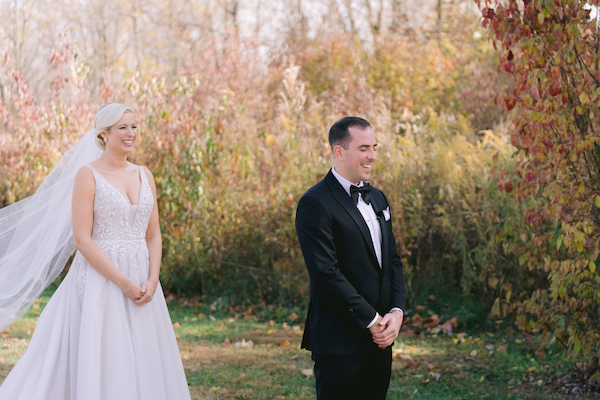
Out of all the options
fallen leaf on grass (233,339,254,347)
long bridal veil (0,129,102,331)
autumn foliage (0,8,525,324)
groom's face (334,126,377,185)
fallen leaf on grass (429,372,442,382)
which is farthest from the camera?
autumn foliage (0,8,525,324)

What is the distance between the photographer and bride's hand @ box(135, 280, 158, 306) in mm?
3689

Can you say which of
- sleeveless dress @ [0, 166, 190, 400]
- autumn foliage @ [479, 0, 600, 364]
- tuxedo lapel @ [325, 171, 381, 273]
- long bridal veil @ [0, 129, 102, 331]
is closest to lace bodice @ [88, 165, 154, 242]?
sleeveless dress @ [0, 166, 190, 400]

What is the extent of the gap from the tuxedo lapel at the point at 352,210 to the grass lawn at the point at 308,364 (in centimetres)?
232

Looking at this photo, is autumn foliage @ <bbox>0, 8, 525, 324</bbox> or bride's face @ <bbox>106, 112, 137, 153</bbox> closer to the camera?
bride's face @ <bbox>106, 112, 137, 153</bbox>

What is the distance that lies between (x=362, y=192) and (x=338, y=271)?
0.51 m

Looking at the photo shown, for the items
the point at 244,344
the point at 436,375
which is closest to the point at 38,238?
the point at 244,344

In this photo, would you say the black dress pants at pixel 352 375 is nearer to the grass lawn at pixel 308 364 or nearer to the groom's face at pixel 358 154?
the groom's face at pixel 358 154

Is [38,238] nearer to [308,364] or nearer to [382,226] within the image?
[382,226]

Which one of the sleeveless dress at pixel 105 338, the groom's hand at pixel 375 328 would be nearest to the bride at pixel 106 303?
the sleeveless dress at pixel 105 338

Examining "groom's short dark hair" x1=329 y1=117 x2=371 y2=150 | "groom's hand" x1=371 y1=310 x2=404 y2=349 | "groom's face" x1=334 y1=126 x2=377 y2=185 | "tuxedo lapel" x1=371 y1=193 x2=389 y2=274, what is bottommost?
"groom's hand" x1=371 y1=310 x2=404 y2=349

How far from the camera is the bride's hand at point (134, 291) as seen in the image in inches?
143

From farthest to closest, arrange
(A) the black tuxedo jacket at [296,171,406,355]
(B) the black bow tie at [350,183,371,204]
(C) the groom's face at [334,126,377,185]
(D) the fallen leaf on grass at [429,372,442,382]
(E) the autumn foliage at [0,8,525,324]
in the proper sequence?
(E) the autumn foliage at [0,8,525,324]
(D) the fallen leaf on grass at [429,372,442,382]
(B) the black bow tie at [350,183,371,204]
(C) the groom's face at [334,126,377,185]
(A) the black tuxedo jacket at [296,171,406,355]

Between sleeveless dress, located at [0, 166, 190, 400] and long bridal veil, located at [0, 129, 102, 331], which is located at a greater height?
long bridal veil, located at [0, 129, 102, 331]

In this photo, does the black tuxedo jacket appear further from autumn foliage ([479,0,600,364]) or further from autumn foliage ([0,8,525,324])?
autumn foliage ([0,8,525,324])
